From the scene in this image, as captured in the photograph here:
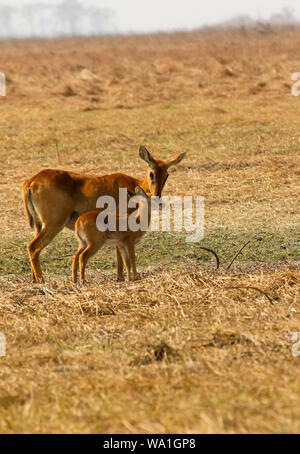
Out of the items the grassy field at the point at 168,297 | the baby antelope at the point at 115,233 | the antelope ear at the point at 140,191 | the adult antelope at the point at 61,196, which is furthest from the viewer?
the adult antelope at the point at 61,196

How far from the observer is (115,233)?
901 centimetres

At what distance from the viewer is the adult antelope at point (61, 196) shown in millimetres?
9297

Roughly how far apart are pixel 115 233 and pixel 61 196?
0.85m

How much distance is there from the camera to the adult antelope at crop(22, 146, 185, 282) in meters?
9.30

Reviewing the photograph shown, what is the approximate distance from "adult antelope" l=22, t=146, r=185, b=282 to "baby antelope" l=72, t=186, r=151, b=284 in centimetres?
33

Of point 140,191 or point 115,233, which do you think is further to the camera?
point 140,191

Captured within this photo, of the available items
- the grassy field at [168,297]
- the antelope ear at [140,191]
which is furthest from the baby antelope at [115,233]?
the grassy field at [168,297]

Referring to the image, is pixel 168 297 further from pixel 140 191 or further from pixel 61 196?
pixel 61 196

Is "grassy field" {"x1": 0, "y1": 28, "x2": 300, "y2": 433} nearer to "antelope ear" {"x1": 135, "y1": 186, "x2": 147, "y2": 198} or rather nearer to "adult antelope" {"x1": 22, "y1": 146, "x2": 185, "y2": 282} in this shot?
"adult antelope" {"x1": 22, "y1": 146, "x2": 185, "y2": 282}

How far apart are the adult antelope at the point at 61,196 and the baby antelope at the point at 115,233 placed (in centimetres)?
33

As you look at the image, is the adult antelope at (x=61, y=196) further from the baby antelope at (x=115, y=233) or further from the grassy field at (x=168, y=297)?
the grassy field at (x=168, y=297)

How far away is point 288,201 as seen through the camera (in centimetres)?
1310

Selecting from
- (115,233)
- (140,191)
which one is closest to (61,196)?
(115,233)
